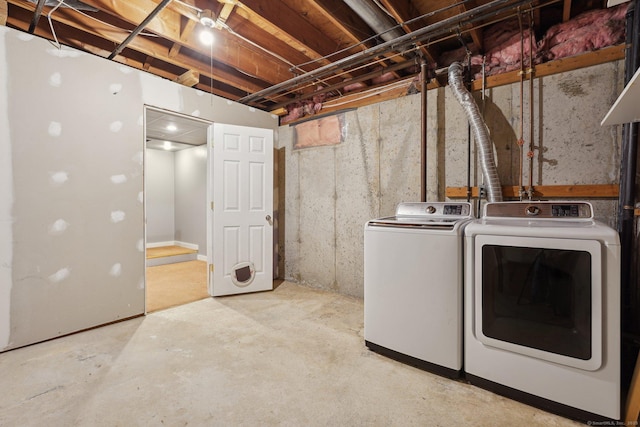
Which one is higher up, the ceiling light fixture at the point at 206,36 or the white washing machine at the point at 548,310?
the ceiling light fixture at the point at 206,36

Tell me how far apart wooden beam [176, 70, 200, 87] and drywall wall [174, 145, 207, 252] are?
7.67 ft

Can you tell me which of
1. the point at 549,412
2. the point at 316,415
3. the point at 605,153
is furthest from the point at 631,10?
the point at 316,415

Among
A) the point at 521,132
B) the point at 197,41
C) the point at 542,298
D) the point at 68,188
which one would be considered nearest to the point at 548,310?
the point at 542,298

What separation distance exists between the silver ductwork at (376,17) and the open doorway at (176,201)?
294cm

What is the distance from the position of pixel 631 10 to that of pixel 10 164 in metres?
4.48

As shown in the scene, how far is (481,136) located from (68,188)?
3449 millimetres

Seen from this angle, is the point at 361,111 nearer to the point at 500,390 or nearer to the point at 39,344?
the point at 500,390

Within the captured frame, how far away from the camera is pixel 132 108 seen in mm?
2643

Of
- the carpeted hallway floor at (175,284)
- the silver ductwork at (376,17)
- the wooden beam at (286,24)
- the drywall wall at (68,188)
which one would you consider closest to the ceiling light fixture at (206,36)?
the wooden beam at (286,24)

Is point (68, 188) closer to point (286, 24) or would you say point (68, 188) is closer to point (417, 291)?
point (286, 24)

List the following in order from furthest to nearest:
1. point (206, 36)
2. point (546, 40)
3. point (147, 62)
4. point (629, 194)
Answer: point (147, 62)
point (206, 36)
point (546, 40)
point (629, 194)

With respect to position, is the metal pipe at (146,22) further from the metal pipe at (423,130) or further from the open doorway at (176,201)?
the metal pipe at (423,130)

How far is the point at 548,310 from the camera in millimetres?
1502

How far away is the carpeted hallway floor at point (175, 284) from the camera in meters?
3.14
